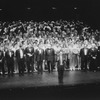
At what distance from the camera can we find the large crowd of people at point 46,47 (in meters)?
15.5

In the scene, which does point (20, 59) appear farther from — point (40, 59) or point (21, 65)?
point (40, 59)

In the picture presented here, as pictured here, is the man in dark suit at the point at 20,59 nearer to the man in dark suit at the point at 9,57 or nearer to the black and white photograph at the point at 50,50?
the black and white photograph at the point at 50,50

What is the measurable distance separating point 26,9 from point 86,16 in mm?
4224

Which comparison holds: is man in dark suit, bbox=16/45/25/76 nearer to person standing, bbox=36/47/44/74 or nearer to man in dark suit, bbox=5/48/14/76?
man in dark suit, bbox=5/48/14/76

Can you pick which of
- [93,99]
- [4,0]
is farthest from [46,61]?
[93,99]

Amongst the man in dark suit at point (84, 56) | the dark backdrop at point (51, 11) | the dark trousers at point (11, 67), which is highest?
the dark backdrop at point (51, 11)

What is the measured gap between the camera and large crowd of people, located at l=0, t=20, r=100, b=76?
15.5 metres

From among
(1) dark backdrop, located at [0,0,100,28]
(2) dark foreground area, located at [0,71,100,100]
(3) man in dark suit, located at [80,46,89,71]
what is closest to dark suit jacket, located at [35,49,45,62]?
(3) man in dark suit, located at [80,46,89,71]

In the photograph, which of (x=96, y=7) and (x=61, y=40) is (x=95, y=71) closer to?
(x=61, y=40)

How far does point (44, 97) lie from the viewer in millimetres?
10594

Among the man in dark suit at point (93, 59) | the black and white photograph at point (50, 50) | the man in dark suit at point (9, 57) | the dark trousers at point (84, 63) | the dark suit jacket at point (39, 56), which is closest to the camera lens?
the black and white photograph at point (50, 50)

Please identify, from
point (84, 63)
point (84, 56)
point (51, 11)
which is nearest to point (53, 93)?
point (84, 56)

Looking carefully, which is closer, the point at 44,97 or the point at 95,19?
the point at 44,97

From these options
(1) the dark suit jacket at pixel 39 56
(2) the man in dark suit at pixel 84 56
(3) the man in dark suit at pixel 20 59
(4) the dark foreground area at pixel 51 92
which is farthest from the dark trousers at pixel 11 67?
(4) the dark foreground area at pixel 51 92
